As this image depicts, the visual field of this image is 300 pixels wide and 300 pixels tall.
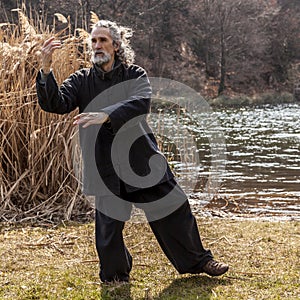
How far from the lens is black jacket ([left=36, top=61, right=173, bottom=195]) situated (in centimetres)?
341

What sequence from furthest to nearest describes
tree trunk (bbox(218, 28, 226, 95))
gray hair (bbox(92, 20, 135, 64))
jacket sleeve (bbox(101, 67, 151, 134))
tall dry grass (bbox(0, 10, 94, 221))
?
1. tree trunk (bbox(218, 28, 226, 95))
2. tall dry grass (bbox(0, 10, 94, 221))
3. gray hair (bbox(92, 20, 135, 64))
4. jacket sleeve (bbox(101, 67, 151, 134))

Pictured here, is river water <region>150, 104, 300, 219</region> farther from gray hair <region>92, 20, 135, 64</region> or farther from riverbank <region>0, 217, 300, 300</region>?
gray hair <region>92, 20, 135, 64</region>

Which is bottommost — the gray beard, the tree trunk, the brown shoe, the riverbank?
the tree trunk

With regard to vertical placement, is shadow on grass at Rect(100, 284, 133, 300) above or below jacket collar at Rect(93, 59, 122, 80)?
below

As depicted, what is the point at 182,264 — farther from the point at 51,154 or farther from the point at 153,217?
the point at 51,154

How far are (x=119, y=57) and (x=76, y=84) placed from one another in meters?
0.31

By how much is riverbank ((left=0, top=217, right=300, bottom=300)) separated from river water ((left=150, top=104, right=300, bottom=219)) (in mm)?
1576

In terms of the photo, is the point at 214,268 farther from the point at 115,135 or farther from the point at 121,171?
the point at 115,135

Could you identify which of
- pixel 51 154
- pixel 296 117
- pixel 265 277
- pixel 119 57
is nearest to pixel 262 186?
pixel 51 154

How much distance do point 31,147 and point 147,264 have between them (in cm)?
205

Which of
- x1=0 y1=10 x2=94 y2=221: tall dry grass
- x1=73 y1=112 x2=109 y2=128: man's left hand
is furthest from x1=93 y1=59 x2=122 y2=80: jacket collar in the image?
x1=0 y1=10 x2=94 y2=221: tall dry grass

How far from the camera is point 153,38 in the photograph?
35062 mm

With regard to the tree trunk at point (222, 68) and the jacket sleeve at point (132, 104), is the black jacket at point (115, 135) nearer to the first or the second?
the jacket sleeve at point (132, 104)

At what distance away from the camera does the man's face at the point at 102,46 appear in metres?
3.41
